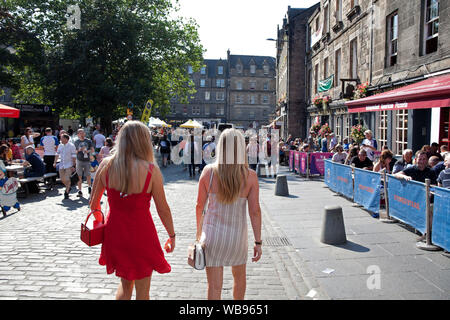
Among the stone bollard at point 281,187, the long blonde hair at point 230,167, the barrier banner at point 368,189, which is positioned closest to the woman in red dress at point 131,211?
the long blonde hair at point 230,167

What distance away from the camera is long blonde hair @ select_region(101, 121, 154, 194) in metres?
3.00

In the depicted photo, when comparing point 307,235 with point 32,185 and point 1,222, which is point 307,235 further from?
point 32,185

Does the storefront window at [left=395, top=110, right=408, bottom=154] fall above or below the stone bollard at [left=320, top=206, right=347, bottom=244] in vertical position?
above

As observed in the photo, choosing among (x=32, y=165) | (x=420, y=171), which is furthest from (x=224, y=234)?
(x=32, y=165)

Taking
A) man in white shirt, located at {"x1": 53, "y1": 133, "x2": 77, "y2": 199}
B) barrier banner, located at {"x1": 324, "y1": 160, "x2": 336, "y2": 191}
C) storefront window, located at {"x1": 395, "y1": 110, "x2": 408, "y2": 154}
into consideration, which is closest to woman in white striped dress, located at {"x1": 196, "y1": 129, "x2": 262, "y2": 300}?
man in white shirt, located at {"x1": 53, "y1": 133, "x2": 77, "y2": 199}

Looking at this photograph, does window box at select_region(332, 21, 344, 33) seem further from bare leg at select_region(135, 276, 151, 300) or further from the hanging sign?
bare leg at select_region(135, 276, 151, 300)

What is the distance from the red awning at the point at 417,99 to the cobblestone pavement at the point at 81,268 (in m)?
3.78

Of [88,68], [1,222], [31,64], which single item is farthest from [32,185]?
[31,64]

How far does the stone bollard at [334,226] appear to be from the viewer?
631 cm

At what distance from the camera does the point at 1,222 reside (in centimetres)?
788

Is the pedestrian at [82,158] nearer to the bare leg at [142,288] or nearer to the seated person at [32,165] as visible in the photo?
the seated person at [32,165]

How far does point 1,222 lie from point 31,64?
2121 cm

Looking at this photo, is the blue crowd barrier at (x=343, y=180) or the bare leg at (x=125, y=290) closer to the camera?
the bare leg at (x=125, y=290)

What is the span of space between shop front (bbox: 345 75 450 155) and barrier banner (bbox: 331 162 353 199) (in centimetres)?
172
